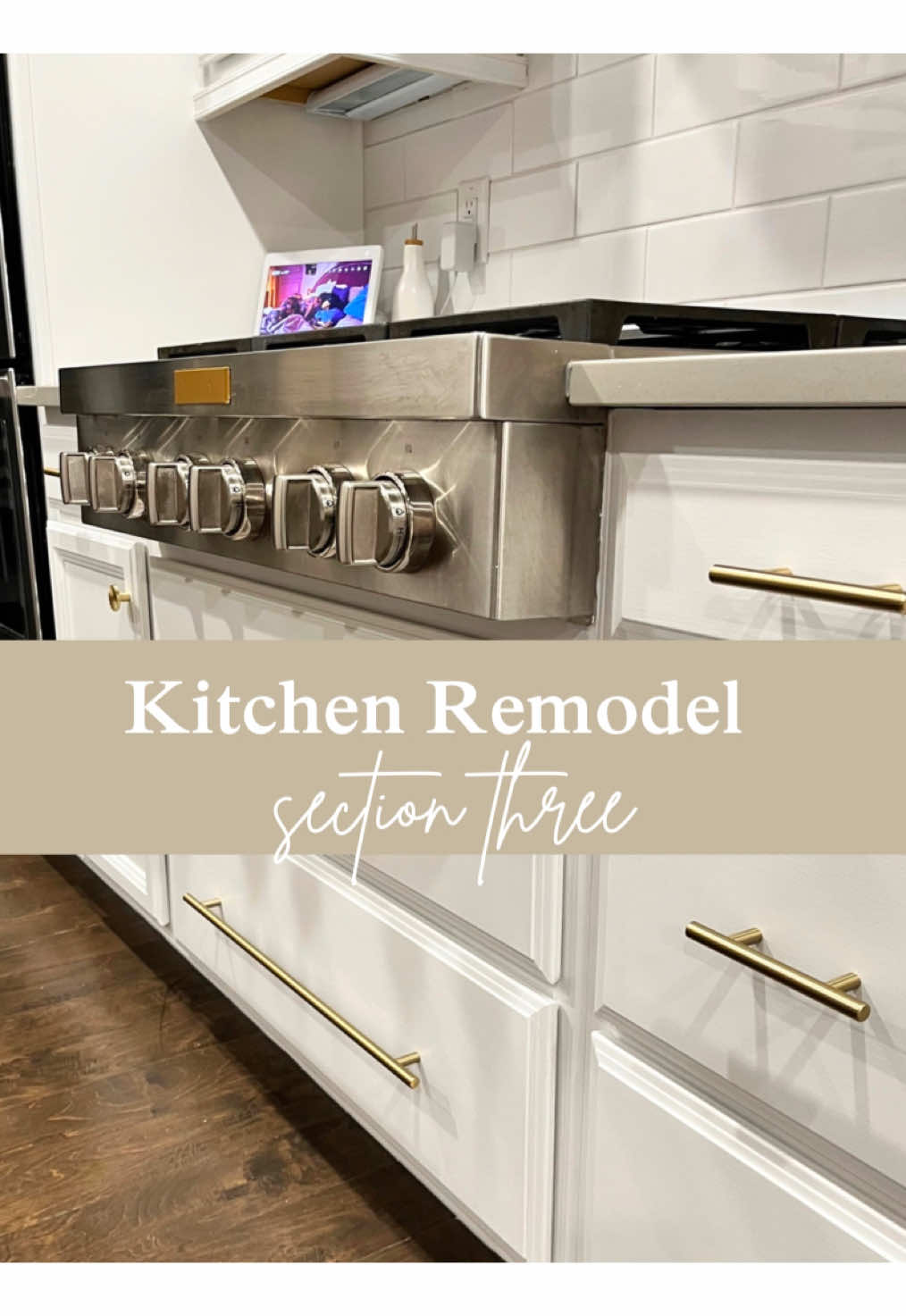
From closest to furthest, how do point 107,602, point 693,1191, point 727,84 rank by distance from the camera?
point 693,1191 < point 727,84 < point 107,602

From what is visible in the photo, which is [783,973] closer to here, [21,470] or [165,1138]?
[165,1138]

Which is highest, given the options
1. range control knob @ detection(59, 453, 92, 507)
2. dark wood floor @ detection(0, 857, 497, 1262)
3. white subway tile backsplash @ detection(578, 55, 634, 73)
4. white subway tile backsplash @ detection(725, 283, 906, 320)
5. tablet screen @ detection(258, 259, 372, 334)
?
white subway tile backsplash @ detection(578, 55, 634, 73)

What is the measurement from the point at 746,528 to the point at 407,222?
141cm

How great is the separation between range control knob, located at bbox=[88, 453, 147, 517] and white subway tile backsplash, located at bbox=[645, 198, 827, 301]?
28.0 inches

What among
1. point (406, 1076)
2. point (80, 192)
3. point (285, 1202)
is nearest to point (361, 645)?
point (406, 1076)

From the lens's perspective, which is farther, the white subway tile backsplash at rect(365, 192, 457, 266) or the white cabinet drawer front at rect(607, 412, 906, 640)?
the white subway tile backsplash at rect(365, 192, 457, 266)

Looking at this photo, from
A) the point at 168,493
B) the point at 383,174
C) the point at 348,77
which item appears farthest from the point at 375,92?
the point at 168,493

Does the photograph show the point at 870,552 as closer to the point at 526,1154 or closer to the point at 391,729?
the point at 391,729

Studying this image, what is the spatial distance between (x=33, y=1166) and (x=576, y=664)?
0.88m

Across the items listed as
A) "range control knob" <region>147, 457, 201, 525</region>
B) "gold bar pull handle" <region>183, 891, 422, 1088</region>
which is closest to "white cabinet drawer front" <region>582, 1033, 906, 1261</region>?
"gold bar pull handle" <region>183, 891, 422, 1088</region>

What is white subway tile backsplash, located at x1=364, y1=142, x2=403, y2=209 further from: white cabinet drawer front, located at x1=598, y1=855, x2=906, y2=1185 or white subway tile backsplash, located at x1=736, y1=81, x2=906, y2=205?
white cabinet drawer front, located at x1=598, y1=855, x2=906, y2=1185

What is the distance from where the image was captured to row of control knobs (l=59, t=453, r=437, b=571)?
31.4 inches

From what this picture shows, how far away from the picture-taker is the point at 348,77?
177 centimetres

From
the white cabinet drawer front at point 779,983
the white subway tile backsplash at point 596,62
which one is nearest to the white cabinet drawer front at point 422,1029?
the white cabinet drawer front at point 779,983
